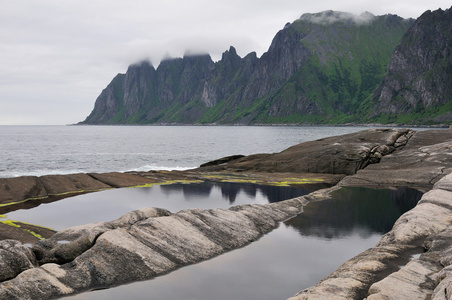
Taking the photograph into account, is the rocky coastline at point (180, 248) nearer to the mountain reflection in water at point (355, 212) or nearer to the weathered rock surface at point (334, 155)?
the mountain reflection in water at point (355, 212)

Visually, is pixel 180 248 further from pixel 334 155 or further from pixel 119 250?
pixel 334 155

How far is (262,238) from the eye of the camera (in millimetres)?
24094

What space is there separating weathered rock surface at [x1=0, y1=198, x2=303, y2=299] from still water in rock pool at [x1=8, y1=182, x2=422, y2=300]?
0.83 metres

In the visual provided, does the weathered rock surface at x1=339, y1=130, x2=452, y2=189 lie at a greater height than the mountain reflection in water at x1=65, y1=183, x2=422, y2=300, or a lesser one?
greater

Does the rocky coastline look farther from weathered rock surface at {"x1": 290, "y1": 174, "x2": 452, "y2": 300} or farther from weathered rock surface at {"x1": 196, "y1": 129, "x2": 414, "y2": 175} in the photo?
weathered rock surface at {"x1": 196, "y1": 129, "x2": 414, "y2": 175}

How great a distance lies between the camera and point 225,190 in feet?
147

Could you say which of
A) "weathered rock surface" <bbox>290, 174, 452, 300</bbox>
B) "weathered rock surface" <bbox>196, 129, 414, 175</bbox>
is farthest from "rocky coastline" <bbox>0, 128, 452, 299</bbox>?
"weathered rock surface" <bbox>196, 129, 414, 175</bbox>

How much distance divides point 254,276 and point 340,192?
26.0 meters

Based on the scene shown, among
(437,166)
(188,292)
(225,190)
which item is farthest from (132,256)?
(437,166)

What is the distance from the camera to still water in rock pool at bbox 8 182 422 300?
1650 cm

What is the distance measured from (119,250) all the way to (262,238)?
388 inches

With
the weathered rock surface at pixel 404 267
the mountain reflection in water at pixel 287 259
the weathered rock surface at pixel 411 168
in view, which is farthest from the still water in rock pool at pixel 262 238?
the weathered rock surface at pixel 411 168

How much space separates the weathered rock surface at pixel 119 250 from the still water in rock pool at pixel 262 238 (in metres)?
0.83

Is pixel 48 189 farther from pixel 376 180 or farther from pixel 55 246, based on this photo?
pixel 376 180
